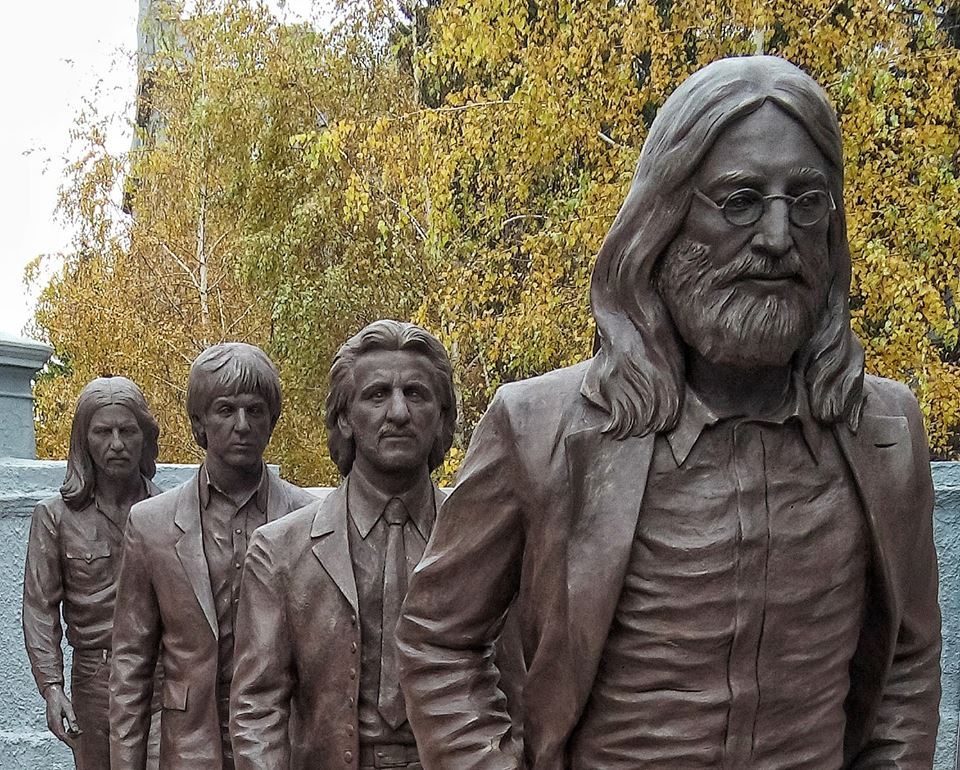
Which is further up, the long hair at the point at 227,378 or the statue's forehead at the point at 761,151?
the statue's forehead at the point at 761,151

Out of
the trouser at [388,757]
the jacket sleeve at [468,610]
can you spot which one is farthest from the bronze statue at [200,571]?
the jacket sleeve at [468,610]

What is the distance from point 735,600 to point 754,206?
64 centimetres

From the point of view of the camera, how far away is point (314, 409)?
2234cm

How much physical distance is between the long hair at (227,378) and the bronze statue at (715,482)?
3.14 metres

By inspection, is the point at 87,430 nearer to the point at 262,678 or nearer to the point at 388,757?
the point at 262,678

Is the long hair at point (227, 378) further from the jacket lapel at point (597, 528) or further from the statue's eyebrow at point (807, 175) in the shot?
the statue's eyebrow at point (807, 175)

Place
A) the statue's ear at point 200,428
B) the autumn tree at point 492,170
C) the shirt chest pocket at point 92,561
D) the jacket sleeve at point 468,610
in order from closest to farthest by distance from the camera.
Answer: the jacket sleeve at point 468,610, the statue's ear at point 200,428, the shirt chest pocket at point 92,561, the autumn tree at point 492,170

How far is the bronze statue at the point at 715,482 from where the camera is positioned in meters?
2.48

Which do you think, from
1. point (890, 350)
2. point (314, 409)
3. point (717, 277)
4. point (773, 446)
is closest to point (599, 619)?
point (773, 446)

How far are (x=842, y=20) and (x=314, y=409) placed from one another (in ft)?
42.0

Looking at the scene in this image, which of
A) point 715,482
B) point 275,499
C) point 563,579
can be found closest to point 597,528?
point 563,579

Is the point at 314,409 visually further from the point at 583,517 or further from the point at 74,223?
the point at 583,517

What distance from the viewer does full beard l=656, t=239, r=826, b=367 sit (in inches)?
97.0

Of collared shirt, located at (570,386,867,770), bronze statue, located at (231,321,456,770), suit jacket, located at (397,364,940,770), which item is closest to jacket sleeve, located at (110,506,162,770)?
bronze statue, located at (231,321,456,770)
